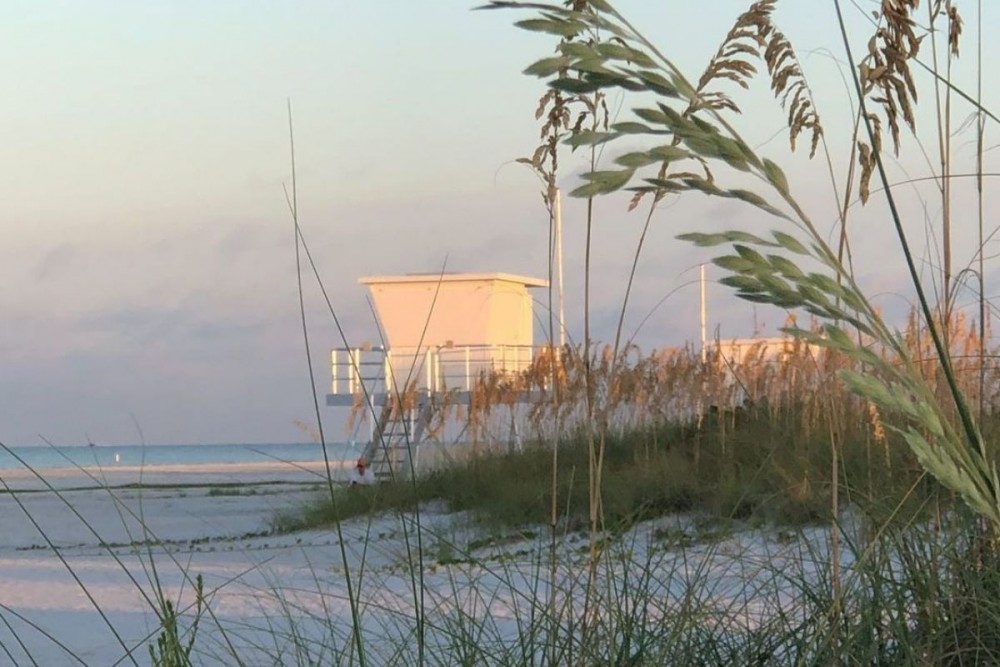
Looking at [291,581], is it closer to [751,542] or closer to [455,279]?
[751,542]

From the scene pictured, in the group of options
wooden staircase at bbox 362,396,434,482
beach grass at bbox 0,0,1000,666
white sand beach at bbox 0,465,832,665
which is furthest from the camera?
white sand beach at bbox 0,465,832,665

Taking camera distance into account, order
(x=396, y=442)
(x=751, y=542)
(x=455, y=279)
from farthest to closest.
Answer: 1. (x=455, y=279)
2. (x=396, y=442)
3. (x=751, y=542)

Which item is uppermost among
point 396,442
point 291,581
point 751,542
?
point 751,542

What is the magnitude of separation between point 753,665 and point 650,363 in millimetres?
6261

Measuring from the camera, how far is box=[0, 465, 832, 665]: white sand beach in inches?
68.6

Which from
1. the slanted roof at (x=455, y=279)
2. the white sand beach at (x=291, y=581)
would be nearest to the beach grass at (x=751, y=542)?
the white sand beach at (x=291, y=581)

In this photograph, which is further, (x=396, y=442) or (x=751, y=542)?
(x=396, y=442)

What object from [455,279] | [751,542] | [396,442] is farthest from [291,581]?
[455,279]

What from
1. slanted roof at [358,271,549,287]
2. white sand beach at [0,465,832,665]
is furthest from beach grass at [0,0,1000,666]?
slanted roof at [358,271,549,287]

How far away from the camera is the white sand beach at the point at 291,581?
1.74 m

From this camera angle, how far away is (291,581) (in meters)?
3.76

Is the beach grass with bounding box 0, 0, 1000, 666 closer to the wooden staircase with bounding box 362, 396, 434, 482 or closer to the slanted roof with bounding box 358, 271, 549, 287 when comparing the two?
the wooden staircase with bounding box 362, 396, 434, 482

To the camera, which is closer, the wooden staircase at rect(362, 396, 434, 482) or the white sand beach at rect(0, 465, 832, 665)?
the wooden staircase at rect(362, 396, 434, 482)

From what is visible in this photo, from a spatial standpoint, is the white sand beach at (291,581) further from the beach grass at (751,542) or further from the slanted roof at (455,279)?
the slanted roof at (455,279)
